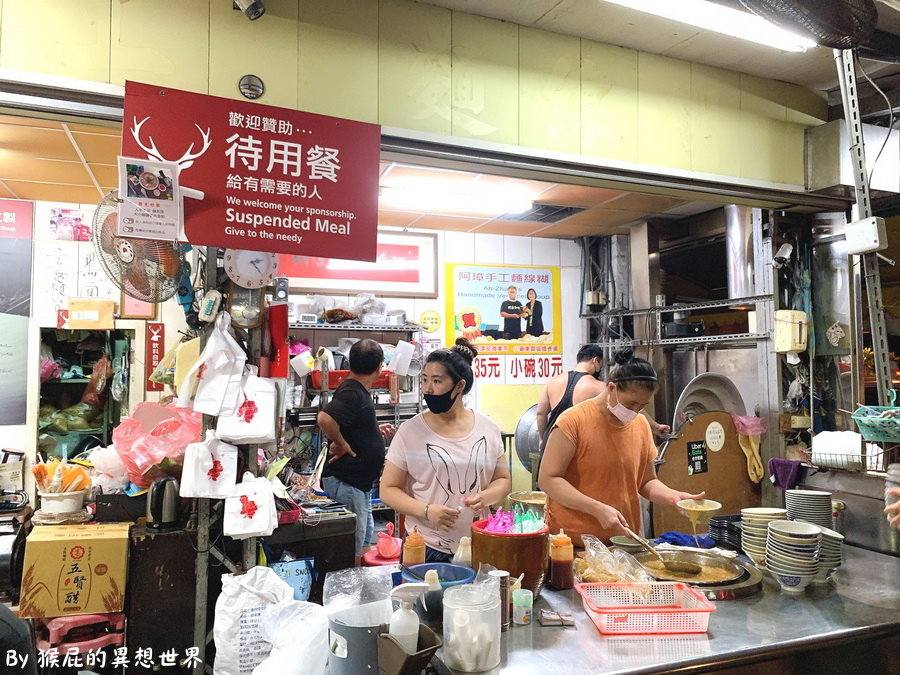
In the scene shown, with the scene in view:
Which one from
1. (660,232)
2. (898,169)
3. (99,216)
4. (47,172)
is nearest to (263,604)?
(99,216)

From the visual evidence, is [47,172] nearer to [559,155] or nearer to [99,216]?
[99,216]

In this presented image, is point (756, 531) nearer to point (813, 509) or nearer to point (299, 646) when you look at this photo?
point (813, 509)

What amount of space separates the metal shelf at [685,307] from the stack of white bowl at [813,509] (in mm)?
2430

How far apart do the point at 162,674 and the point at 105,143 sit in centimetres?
287

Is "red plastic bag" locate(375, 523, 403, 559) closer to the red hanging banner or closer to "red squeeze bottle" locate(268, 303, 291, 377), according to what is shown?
"red squeeze bottle" locate(268, 303, 291, 377)

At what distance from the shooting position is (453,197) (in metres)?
5.39

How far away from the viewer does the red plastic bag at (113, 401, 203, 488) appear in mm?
2767

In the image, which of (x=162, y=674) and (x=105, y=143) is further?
(x=105, y=143)

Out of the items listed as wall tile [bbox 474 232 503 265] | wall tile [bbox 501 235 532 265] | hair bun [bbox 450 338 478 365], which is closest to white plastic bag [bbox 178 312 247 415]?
hair bun [bbox 450 338 478 365]

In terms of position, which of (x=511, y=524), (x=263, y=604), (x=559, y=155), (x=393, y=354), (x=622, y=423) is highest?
(x=559, y=155)

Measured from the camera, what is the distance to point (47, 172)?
4.11 metres

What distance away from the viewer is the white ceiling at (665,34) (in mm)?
3102

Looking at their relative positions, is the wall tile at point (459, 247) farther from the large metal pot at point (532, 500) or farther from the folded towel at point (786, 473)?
the folded towel at point (786, 473)

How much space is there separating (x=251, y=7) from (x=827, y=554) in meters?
3.17
